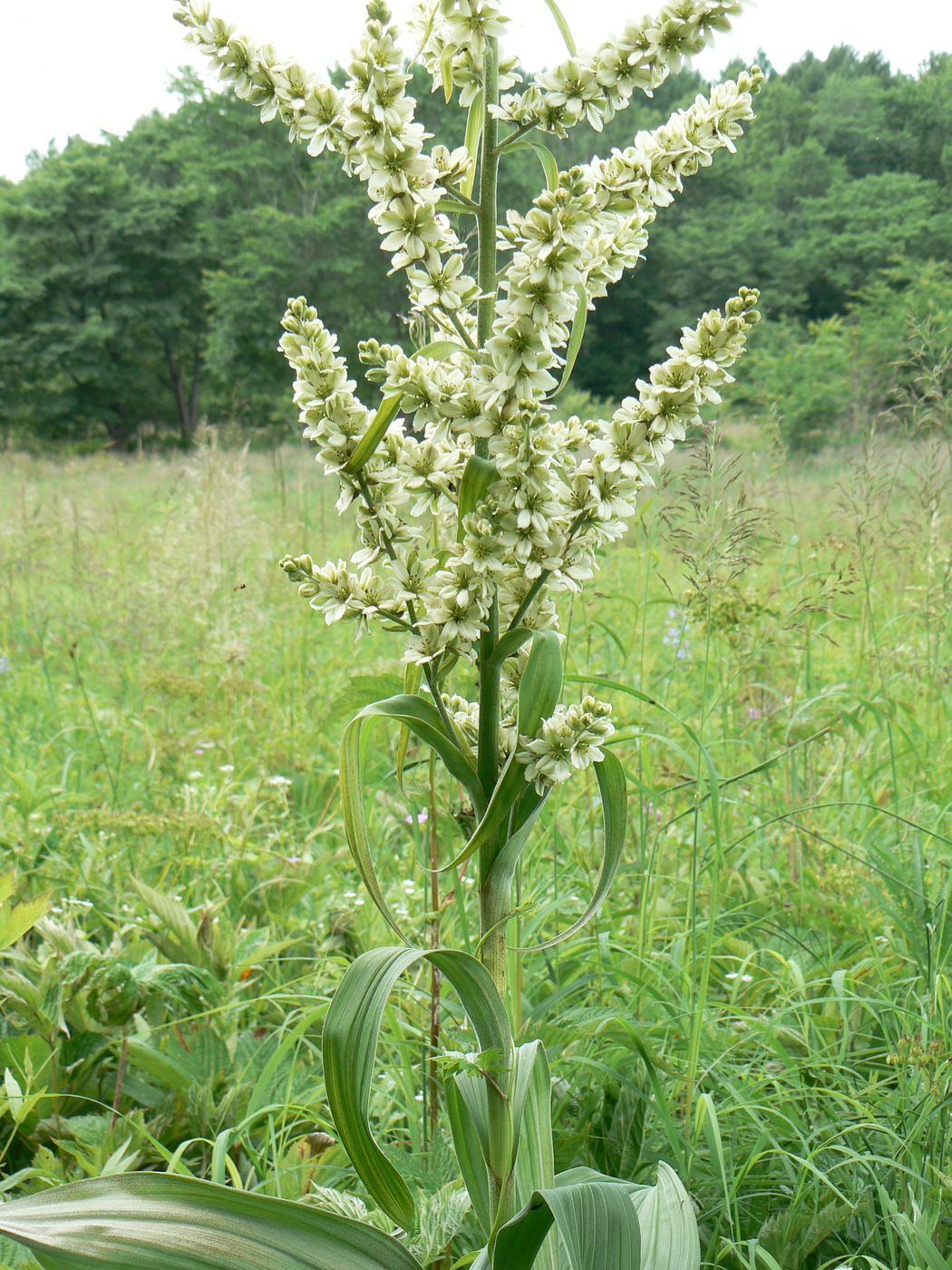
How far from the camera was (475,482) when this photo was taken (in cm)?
108

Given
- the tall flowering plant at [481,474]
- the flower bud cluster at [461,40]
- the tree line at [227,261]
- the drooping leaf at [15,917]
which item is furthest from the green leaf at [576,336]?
the tree line at [227,261]

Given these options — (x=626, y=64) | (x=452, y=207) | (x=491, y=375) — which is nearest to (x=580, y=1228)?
(x=491, y=375)

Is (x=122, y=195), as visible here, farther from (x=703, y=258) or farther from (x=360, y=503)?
(x=360, y=503)

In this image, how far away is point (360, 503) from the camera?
1128 mm

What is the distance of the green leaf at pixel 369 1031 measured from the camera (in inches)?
40.3

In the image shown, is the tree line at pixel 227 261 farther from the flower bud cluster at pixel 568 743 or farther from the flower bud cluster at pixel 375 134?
the flower bud cluster at pixel 568 743

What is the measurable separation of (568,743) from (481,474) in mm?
303

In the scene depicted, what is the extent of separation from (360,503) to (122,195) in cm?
→ 4230

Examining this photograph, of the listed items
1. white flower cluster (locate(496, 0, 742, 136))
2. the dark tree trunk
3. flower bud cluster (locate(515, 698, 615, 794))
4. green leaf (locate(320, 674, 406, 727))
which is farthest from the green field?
the dark tree trunk

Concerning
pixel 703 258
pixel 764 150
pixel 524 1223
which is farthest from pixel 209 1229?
pixel 764 150

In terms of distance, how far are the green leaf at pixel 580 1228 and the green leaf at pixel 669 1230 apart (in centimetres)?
Answer: 15

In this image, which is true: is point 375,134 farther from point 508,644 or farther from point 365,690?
point 365,690

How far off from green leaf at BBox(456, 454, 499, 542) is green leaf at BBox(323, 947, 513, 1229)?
0.47m

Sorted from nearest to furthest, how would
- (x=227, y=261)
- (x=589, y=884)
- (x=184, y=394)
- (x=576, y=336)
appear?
(x=576, y=336), (x=589, y=884), (x=227, y=261), (x=184, y=394)
